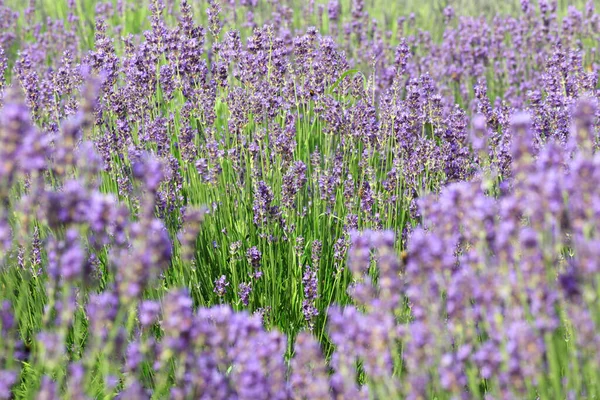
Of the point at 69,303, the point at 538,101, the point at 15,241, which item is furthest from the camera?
the point at 538,101

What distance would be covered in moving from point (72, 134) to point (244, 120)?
6.05ft

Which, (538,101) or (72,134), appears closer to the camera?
(72,134)

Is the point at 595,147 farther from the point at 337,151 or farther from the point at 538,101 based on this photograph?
the point at 337,151

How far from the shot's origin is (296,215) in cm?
372

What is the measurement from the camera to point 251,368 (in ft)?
5.64

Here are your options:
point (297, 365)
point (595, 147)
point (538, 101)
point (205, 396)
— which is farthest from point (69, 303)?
→ point (538, 101)

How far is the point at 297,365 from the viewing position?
1.90 meters

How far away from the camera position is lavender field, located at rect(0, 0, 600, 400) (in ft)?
5.71

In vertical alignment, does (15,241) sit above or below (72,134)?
below

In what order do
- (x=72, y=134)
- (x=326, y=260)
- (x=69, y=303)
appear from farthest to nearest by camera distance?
1. (x=326, y=260)
2. (x=72, y=134)
3. (x=69, y=303)

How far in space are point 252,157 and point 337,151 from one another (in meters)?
0.45

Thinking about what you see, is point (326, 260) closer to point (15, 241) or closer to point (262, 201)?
point (262, 201)

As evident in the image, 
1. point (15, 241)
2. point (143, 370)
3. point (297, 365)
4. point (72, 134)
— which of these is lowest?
point (143, 370)

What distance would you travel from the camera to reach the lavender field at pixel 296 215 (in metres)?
1.74
